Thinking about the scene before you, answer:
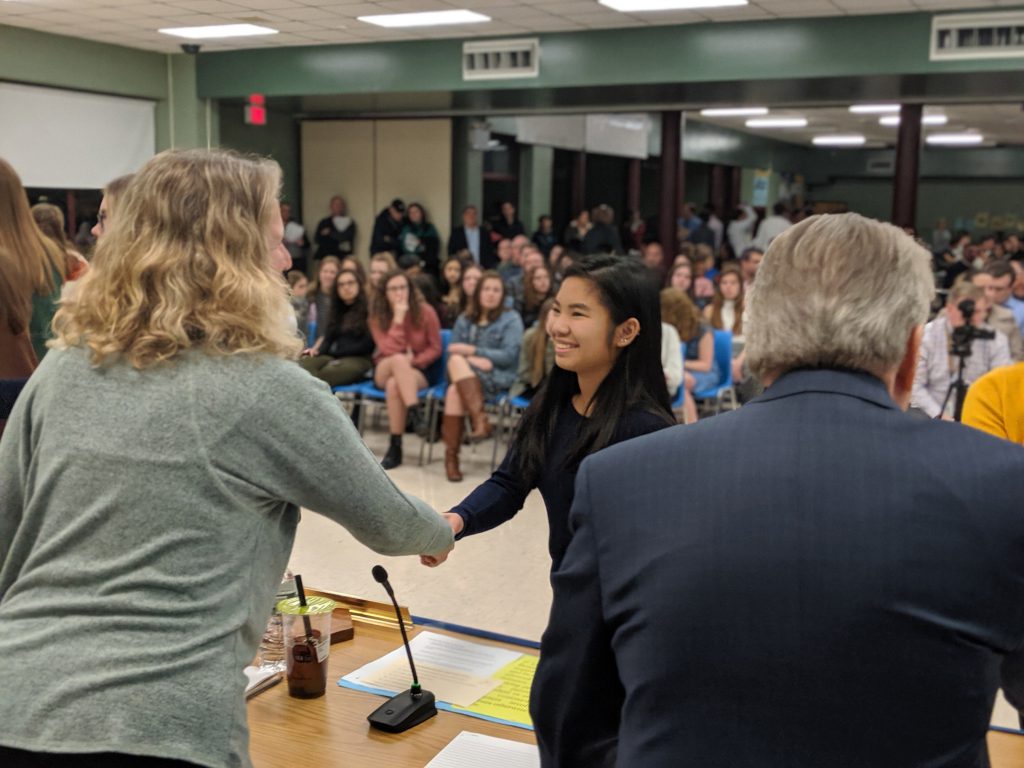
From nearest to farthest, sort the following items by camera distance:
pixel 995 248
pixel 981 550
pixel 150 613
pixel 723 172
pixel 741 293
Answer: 1. pixel 981 550
2. pixel 150 613
3. pixel 741 293
4. pixel 995 248
5. pixel 723 172

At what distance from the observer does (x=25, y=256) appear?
2512 millimetres

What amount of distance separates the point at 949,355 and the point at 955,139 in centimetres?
1627

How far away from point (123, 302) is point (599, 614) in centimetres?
67

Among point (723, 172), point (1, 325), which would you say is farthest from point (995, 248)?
point (1, 325)

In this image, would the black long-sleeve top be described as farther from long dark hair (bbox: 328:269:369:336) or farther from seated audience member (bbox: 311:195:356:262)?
seated audience member (bbox: 311:195:356:262)

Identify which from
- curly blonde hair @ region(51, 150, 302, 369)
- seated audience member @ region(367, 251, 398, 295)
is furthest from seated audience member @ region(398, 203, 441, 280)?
curly blonde hair @ region(51, 150, 302, 369)

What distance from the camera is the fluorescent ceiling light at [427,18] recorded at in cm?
793

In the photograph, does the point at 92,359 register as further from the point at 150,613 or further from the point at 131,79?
the point at 131,79

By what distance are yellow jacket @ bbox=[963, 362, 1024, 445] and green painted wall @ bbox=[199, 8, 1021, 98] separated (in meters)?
6.17

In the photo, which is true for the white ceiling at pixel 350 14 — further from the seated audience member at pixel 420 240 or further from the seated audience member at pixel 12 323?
the seated audience member at pixel 12 323

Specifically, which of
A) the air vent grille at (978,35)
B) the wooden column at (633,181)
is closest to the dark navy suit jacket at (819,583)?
the air vent grille at (978,35)

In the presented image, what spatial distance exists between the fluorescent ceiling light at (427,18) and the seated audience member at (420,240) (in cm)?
325

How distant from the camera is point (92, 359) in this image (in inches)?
48.4

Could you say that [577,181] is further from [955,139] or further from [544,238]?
[955,139]
